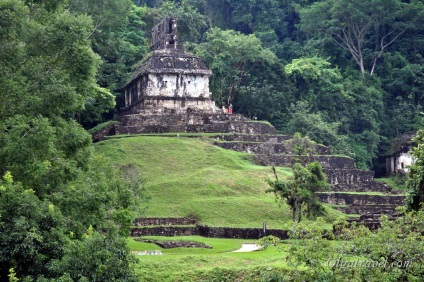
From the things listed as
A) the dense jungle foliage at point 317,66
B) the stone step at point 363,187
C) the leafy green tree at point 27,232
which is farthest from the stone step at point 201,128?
the leafy green tree at point 27,232

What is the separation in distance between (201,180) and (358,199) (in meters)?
9.23

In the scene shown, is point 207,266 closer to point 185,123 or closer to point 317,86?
point 185,123

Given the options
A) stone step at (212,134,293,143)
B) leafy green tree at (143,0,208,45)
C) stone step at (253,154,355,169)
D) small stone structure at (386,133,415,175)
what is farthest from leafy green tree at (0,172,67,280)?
leafy green tree at (143,0,208,45)

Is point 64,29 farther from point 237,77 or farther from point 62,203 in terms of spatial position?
point 237,77

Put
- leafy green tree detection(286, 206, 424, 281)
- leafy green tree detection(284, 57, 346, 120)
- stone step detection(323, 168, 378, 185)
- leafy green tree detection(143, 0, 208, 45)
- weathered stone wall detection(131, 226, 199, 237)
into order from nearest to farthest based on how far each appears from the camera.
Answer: leafy green tree detection(286, 206, 424, 281) → weathered stone wall detection(131, 226, 199, 237) → stone step detection(323, 168, 378, 185) → leafy green tree detection(284, 57, 346, 120) → leafy green tree detection(143, 0, 208, 45)

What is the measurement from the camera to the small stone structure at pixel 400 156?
62281mm

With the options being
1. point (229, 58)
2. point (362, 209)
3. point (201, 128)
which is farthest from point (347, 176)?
point (229, 58)

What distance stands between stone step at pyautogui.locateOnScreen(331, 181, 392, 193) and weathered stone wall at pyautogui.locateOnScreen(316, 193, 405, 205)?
74.8 inches

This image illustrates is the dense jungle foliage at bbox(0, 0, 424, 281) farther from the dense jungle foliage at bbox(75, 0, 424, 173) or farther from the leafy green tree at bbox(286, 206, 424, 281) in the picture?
the leafy green tree at bbox(286, 206, 424, 281)

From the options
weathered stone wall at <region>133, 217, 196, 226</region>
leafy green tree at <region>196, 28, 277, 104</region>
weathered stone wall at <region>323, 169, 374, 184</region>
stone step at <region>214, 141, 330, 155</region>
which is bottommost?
weathered stone wall at <region>133, 217, 196, 226</region>

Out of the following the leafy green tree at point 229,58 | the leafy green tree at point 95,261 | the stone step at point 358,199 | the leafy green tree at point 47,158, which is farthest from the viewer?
the leafy green tree at point 229,58

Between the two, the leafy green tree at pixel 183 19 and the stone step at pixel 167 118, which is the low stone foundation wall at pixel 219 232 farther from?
the leafy green tree at pixel 183 19

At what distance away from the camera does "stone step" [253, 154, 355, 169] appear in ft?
173

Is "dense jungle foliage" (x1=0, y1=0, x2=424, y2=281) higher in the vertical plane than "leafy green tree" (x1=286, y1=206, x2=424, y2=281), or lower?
higher
